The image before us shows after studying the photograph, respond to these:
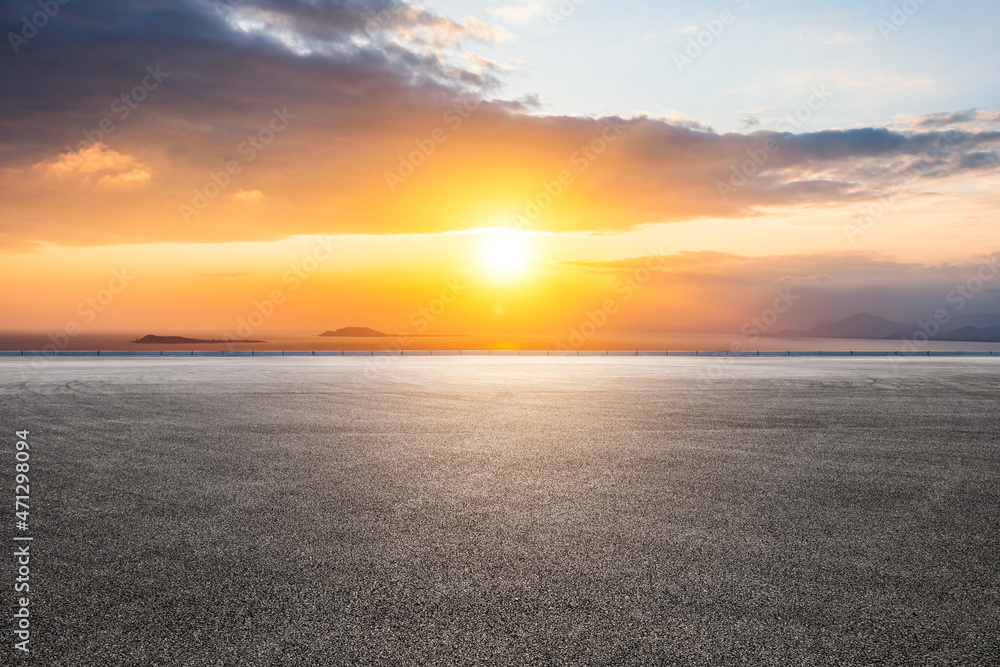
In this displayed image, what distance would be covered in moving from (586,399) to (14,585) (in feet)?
52.4

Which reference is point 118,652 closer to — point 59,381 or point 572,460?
point 572,460

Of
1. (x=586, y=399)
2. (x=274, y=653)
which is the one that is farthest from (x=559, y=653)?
(x=586, y=399)

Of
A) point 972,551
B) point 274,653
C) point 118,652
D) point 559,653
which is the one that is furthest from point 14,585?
point 972,551

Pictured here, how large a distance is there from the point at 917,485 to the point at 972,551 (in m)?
2.96

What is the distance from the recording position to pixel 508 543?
20.8 ft

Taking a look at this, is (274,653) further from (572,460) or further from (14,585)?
(572,460)

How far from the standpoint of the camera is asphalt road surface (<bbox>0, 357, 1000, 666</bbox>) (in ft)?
14.5

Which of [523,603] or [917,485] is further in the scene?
[917,485]

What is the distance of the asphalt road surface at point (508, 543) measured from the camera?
14.5 ft

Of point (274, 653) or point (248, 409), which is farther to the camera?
point (248, 409)

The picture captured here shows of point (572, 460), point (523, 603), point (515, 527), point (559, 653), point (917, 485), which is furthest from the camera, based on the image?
point (572, 460)

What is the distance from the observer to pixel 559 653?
4207mm

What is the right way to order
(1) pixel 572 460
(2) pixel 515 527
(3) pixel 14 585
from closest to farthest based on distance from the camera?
(3) pixel 14 585 < (2) pixel 515 527 < (1) pixel 572 460

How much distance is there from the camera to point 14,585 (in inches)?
209
